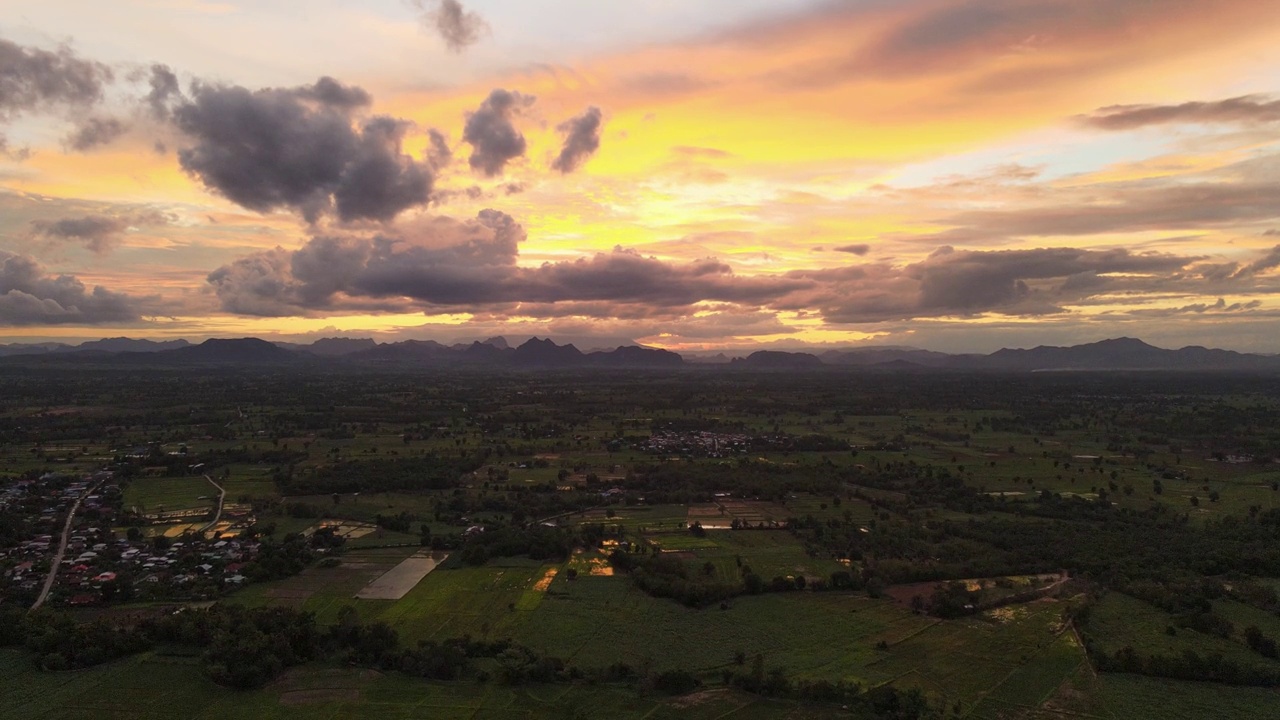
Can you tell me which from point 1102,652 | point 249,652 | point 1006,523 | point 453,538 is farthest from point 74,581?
point 1006,523

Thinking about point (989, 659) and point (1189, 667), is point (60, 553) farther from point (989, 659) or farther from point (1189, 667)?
point (1189, 667)

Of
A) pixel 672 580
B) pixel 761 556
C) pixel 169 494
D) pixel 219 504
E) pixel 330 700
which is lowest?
pixel 330 700

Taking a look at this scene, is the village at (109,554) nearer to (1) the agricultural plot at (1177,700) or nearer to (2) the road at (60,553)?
(2) the road at (60,553)

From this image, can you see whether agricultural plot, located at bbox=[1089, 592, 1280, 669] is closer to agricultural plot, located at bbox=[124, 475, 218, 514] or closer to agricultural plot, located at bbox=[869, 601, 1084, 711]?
agricultural plot, located at bbox=[869, 601, 1084, 711]

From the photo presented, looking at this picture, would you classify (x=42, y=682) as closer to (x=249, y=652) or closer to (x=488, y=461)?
(x=249, y=652)

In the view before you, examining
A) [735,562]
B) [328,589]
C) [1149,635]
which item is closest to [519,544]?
[328,589]

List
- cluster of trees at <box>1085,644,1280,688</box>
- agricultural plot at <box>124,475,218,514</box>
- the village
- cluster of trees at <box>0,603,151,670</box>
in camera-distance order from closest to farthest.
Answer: cluster of trees at <box>1085,644,1280,688</box> < cluster of trees at <box>0,603,151,670</box> < the village < agricultural plot at <box>124,475,218,514</box>

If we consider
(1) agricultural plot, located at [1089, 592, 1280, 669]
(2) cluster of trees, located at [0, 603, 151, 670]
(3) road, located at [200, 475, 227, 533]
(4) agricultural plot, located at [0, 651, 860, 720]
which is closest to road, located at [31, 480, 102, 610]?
(2) cluster of trees, located at [0, 603, 151, 670]

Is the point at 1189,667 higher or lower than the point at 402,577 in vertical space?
higher
